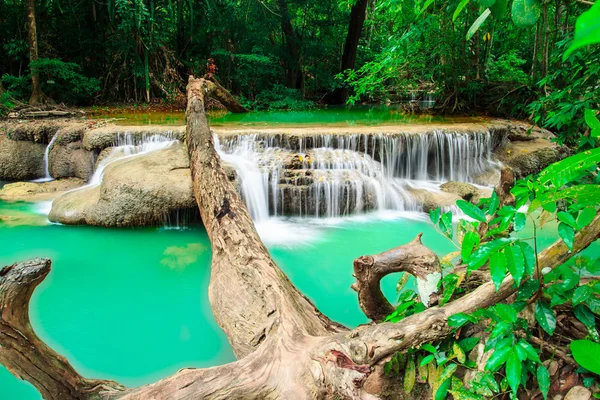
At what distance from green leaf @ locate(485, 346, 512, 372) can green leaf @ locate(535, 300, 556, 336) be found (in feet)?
0.50

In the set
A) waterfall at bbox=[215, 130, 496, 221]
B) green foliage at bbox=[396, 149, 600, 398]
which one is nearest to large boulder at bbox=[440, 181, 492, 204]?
waterfall at bbox=[215, 130, 496, 221]

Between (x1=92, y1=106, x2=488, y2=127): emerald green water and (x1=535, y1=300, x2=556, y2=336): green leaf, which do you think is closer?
(x1=535, y1=300, x2=556, y2=336): green leaf

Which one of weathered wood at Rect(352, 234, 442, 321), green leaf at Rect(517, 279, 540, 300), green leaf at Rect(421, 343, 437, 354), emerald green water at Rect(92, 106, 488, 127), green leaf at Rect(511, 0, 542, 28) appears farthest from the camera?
emerald green water at Rect(92, 106, 488, 127)

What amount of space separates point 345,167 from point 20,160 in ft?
20.1

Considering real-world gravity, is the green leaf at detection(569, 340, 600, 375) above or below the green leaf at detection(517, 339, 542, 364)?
above

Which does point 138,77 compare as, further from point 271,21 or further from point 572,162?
point 572,162

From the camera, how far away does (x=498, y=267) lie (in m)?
1.34

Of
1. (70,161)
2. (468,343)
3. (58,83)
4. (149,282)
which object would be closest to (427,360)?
(468,343)

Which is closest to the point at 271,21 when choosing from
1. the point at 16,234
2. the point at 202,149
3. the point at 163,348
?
the point at 202,149

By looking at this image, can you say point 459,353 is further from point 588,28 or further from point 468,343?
point 588,28

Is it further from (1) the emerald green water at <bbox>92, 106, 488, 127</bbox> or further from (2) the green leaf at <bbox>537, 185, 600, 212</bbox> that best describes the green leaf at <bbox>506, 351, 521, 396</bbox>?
(1) the emerald green water at <bbox>92, 106, 488, 127</bbox>

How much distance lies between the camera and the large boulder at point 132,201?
557 centimetres

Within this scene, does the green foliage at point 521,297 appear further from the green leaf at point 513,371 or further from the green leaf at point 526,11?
the green leaf at point 526,11

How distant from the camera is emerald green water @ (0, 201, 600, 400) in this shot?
3135mm
